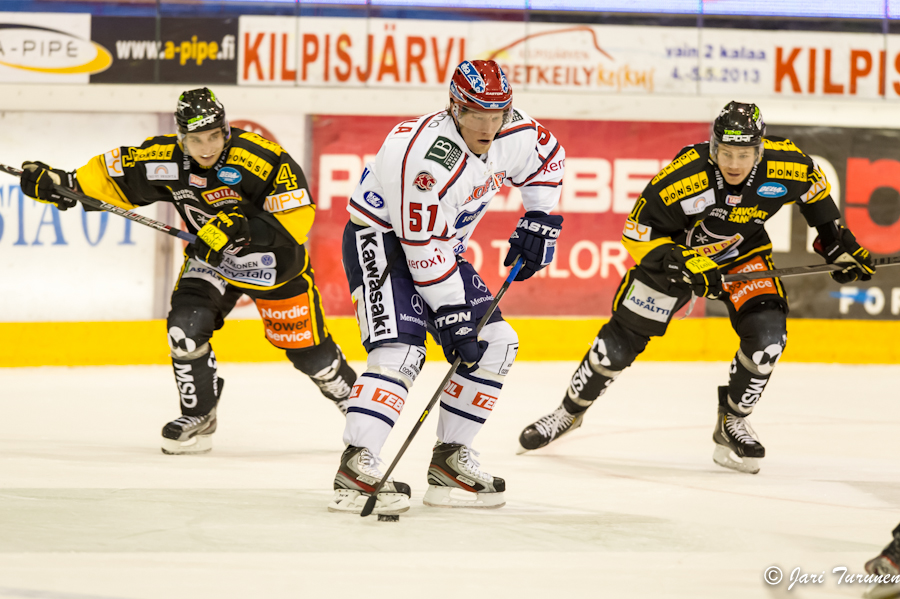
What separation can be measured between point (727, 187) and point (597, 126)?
340cm

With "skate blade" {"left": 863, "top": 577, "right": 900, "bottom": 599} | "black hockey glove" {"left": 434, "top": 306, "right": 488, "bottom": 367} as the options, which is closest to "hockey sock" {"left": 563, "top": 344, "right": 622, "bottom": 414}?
"black hockey glove" {"left": 434, "top": 306, "right": 488, "bottom": 367}

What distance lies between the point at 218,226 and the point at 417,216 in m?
1.34

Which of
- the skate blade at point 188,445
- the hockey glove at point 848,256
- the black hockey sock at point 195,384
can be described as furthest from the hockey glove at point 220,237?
the hockey glove at point 848,256

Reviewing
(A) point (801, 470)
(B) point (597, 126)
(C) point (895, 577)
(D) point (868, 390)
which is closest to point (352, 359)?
(B) point (597, 126)

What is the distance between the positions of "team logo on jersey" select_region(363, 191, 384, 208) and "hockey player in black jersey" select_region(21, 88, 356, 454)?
1036 mm

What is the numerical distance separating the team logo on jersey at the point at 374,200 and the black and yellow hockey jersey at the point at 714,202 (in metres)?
1.34

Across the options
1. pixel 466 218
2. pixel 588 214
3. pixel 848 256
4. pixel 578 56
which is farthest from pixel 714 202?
pixel 578 56

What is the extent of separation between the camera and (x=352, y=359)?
7051mm

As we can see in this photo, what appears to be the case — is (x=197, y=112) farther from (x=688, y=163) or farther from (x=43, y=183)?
(x=688, y=163)

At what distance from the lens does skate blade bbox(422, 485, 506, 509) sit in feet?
10.6

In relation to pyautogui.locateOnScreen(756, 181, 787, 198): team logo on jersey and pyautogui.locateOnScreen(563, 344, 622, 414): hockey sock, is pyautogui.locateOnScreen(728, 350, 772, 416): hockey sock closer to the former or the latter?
pyautogui.locateOnScreen(563, 344, 622, 414): hockey sock

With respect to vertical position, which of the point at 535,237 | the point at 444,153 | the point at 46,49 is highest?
the point at 46,49

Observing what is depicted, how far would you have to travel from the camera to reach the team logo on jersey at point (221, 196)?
419 cm

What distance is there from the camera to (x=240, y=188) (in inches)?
165
